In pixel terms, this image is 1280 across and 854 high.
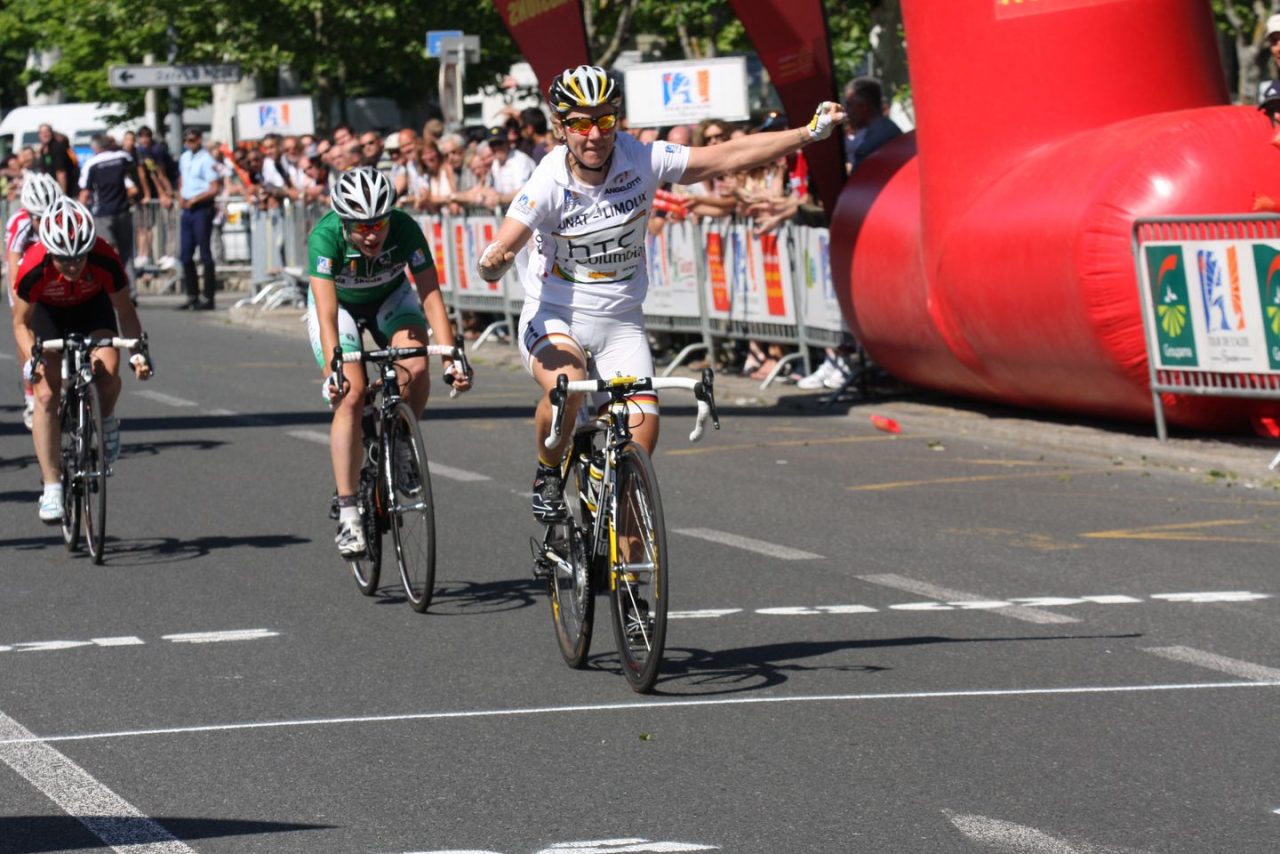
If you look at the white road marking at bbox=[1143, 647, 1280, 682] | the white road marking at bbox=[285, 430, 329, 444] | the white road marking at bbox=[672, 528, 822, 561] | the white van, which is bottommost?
the white road marking at bbox=[1143, 647, 1280, 682]

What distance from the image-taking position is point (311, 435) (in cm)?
1516

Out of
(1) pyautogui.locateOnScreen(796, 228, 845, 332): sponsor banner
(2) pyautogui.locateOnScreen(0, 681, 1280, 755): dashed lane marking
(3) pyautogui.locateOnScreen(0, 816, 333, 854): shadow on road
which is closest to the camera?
(3) pyautogui.locateOnScreen(0, 816, 333, 854): shadow on road

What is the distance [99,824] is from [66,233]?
16.6 ft

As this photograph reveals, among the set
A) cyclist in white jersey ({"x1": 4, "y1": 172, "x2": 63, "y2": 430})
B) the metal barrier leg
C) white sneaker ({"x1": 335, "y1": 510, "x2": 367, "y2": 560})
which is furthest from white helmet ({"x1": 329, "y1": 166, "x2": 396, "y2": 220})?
the metal barrier leg

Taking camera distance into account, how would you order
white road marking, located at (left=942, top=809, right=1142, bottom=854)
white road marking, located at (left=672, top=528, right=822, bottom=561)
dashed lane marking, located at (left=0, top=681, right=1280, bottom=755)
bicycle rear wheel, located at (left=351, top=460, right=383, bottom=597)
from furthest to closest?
white road marking, located at (left=672, top=528, right=822, bottom=561) < bicycle rear wheel, located at (left=351, top=460, right=383, bottom=597) < dashed lane marking, located at (left=0, top=681, right=1280, bottom=755) < white road marking, located at (left=942, top=809, right=1142, bottom=854)

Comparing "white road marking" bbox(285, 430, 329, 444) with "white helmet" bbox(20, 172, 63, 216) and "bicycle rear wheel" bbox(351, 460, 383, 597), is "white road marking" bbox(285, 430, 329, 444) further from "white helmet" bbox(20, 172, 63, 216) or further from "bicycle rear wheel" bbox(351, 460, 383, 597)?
"bicycle rear wheel" bbox(351, 460, 383, 597)

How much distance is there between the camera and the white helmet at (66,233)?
10.2 m

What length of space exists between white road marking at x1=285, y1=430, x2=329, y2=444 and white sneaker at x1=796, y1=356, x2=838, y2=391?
12.6ft

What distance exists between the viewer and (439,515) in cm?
1141

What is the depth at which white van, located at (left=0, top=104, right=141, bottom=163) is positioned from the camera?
59.2 meters

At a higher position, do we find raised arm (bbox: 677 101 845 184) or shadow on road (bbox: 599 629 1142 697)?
raised arm (bbox: 677 101 845 184)

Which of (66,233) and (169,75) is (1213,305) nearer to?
(66,233)

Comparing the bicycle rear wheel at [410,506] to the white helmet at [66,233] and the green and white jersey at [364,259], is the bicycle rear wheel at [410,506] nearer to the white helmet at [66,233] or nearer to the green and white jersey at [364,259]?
the green and white jersey at [364,259]

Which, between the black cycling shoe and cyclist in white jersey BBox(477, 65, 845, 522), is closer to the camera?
cyclist in white jersey BBox(477, 65, 845, 522)
